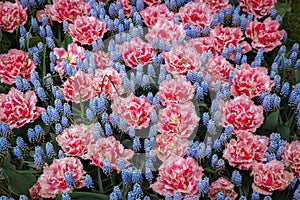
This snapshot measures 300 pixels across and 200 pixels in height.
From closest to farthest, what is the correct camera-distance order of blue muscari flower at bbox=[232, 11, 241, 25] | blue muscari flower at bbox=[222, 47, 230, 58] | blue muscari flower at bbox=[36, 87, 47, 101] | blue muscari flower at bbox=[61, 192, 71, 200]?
1. blue muscari flower at bbox=[61, 192, 71, 200]
2. blue muscari flower at bbox=[36, 87, 47, 101]
3. blue muscari flower at bbox=[222, 47, 230, 58]
4. blue muscari flower at bbox=[232, 11, 241, 25]

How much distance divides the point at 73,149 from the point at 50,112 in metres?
0.21

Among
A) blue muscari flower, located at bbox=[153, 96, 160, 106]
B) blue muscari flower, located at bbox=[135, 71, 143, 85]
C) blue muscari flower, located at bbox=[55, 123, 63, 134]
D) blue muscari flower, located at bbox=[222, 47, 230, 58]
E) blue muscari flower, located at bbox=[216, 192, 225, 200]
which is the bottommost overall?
blue muscari flower, located at bbox=[216, 192, 225, 200]

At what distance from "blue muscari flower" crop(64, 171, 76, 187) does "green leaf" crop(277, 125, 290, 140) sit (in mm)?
856

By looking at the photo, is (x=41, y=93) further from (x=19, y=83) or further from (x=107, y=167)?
(x=107, y=167)

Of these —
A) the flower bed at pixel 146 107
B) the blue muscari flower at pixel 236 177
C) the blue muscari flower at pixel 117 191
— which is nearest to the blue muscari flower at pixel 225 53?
the flower bed at pixel 146 107

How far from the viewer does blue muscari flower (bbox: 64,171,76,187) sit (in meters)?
1.65

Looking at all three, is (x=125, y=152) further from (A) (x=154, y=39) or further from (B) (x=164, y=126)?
(A) (x=154, y=39)

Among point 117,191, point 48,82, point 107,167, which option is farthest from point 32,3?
point 117,191

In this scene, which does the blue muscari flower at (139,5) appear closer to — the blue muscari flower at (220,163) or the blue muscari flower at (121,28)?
the blue muscari flower at (121,28)

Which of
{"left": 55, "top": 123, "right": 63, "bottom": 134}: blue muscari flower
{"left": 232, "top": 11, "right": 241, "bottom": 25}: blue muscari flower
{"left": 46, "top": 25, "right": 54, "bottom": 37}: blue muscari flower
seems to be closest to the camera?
{"left": 55, "top": 123, "right": 63, "bottom": 134}: blue muscari flower

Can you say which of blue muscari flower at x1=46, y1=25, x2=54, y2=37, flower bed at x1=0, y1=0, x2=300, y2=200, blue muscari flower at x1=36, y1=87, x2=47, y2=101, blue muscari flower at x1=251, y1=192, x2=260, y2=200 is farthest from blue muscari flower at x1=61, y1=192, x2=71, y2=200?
blue muscari flower at x1=46, y1=25, x2=54, y2=37

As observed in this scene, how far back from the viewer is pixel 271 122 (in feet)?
6.28

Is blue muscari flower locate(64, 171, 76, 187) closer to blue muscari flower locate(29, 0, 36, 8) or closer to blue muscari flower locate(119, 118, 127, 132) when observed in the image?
blue muscari flower locate(119, 118, 127, 132)

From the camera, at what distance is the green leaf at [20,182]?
5.64 feet
